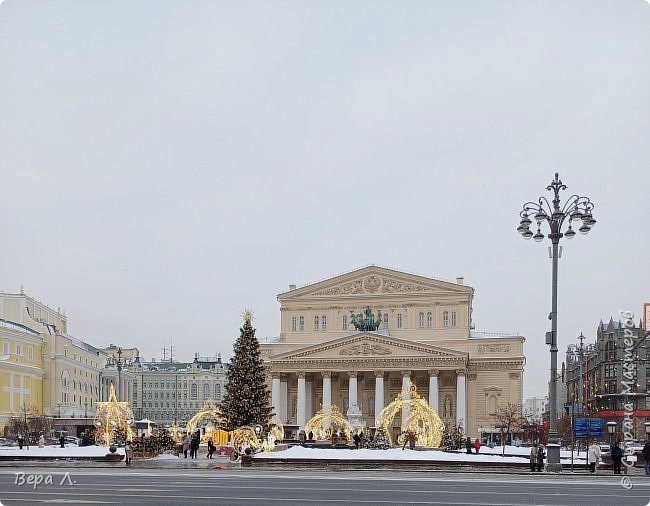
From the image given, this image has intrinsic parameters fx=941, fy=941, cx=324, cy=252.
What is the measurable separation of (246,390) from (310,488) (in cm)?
2306

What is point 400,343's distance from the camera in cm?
8969

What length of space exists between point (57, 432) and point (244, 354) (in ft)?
172

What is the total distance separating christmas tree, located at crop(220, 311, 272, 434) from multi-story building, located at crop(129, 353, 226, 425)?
11998 centimetres

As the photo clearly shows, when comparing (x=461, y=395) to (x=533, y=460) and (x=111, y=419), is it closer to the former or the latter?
(x=111, y=419)

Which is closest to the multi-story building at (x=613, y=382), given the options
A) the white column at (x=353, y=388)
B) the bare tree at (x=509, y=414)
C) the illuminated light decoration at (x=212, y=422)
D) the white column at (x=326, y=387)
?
the bare tree at (x=509, y=414)

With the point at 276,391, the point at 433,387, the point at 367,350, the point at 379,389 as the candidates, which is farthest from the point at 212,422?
the point at 276,391

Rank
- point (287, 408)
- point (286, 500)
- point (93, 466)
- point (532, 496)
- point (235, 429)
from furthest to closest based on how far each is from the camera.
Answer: point (287, 408) → point (235, 429) → point (93, 466) → point (532, 496) → point (286, 500)

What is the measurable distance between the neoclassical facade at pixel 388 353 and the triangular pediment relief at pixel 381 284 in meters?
0.10

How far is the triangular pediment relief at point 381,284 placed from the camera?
94.8 metres

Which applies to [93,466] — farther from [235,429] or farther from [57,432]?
[57,432]

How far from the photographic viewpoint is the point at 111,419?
56719mm

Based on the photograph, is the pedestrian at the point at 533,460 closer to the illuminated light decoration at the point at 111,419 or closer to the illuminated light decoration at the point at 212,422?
the illuminated light decoration at the point at 212,422

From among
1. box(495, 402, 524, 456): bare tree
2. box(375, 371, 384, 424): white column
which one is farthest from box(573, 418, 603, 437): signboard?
box(375, 371, 384, 424): white column

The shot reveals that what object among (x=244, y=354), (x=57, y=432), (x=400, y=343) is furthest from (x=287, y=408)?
(x=244, y=354)
